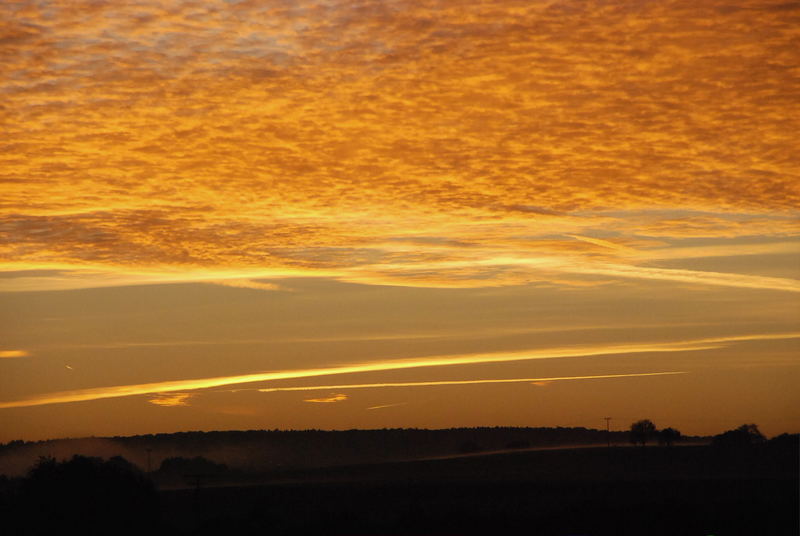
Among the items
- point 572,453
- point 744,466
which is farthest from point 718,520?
point 572,453

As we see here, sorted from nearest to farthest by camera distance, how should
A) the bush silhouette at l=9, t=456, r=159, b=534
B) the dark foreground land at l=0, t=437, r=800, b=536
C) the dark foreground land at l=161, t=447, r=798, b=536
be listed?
the bush silhouette at l=9, t=456, r=159, b=534 → the dark foreground land at l=0, t=437, r=800, b=536 → the dark foreground land at l=161, t=447, r=798, b=536

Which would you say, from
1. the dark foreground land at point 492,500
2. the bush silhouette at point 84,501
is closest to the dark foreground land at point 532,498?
the dark foreground land at point 492,500

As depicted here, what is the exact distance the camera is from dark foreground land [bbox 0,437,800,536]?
62156mm

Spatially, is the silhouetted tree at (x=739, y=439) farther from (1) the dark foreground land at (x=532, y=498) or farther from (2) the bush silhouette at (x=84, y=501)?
(2) the bush silhouette at (x=84, y=501)

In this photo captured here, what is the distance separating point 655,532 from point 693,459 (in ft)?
309

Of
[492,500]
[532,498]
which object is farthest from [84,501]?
[532,498]

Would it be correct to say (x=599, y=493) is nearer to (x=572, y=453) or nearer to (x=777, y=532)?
(x=777, y=532)

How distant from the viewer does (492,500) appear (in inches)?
3797

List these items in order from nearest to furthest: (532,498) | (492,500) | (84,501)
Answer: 1. (84,501)
2. (492,500)
3. (532,498)

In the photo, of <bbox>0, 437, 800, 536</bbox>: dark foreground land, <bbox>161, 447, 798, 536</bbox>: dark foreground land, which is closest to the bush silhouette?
<bbox>0, 437, 800, 536</bbox>: dark foreground land

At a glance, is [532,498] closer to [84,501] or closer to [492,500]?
[492,500]

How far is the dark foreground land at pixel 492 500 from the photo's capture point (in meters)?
62.2

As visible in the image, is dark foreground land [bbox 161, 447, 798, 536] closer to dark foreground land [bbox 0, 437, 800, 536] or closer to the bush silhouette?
dark foreground land [bbox 0, 437, 800, 536]

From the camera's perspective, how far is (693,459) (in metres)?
150
